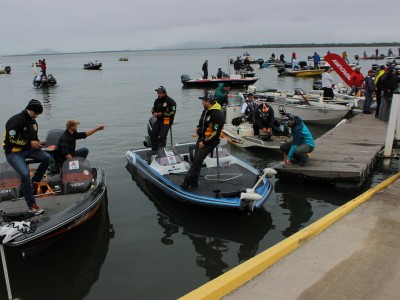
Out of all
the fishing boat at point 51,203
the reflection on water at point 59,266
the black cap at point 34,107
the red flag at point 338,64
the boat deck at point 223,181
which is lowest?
the reflection on water at point 59,266

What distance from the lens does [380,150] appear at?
10375 millimetres

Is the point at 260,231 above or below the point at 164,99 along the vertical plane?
below

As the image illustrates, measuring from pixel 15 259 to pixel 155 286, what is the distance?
7.43ft

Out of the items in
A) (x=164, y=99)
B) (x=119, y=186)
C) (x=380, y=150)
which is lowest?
(x=119, y=186)

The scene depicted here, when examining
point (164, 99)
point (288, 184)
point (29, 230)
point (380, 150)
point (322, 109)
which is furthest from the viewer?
point (322, 109)

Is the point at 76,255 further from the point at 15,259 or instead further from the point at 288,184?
the point at 288,184

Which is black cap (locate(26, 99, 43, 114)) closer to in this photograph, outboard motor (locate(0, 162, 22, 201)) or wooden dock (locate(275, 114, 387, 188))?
outboard motor (locate(0, 162, 22, 201))

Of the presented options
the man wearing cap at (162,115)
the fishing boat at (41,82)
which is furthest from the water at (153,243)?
the fishing boat at (41,82)

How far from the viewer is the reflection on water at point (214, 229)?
240 inches

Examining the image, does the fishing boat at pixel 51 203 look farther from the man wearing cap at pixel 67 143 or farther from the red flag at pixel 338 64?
the red flag at pixel 338 64

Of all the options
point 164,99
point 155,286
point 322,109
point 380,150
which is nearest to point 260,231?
point 155,286

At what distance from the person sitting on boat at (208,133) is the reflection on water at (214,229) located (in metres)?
0.52

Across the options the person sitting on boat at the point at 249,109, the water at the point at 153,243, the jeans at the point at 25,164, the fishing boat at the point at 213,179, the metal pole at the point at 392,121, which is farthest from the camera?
the person sitting on boat at the point at 249,109

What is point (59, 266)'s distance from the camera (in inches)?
227
